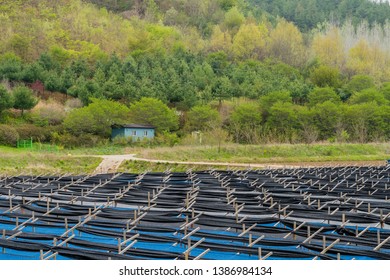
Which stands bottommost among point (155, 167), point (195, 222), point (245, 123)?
point (195, 222)

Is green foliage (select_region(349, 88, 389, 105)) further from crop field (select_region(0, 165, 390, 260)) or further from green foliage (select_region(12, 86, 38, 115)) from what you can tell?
crop field (select_region(0, 165, 390, 260))

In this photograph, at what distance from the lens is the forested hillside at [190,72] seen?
39.4 meters

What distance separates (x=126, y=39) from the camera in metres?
67.9

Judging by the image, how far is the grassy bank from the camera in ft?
89.6

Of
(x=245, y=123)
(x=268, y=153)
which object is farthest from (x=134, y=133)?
(x=268, y=153)

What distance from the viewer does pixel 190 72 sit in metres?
53.2

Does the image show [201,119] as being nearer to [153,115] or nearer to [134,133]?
[153,115]

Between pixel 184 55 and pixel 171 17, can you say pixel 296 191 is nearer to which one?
pixel 184 55

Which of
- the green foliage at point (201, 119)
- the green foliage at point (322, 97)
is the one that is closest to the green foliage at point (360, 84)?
the green foliage at point (322, 97)

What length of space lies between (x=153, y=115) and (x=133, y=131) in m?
2.01

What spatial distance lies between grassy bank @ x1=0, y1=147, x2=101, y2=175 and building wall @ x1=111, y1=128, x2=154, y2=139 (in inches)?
254

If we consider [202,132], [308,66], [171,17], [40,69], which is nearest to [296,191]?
[202,132]

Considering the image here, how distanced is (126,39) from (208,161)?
40.0m

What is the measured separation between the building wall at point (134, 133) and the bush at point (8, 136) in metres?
5.63
